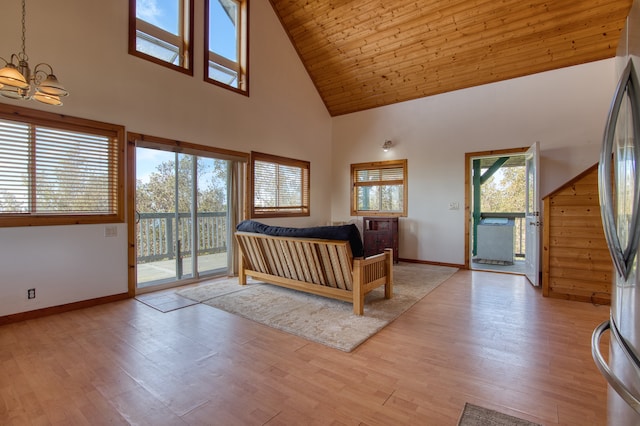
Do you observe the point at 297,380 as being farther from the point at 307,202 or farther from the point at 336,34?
the point at 336,34

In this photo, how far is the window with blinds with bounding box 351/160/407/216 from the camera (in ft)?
21.6

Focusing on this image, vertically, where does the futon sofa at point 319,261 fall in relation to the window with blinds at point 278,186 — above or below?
below

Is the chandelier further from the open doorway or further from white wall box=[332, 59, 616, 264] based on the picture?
the open doorway

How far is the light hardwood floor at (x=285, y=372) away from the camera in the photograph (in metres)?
1.74

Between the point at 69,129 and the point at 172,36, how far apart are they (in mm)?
2039

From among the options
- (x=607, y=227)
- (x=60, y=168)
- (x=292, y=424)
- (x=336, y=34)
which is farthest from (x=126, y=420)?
(x=336, y=34)

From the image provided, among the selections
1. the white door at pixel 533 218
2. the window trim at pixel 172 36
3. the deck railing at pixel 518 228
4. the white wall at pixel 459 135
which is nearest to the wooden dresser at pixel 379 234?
the white wall at pixel 459 135

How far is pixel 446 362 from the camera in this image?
2.30 metres

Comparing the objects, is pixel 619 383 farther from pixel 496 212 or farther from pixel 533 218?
pixel 496 212

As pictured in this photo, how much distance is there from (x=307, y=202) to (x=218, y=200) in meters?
2.31

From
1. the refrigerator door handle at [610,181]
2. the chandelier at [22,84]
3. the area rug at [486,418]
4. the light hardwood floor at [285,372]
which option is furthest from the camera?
the chandelier at [22,84]

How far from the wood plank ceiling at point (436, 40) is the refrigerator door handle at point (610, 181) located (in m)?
4.54

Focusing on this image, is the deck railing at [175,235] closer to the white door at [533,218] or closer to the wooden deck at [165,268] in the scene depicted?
the wooden deck at [165,268]

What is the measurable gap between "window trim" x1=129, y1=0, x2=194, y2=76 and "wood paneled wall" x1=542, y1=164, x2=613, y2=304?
5.39m
